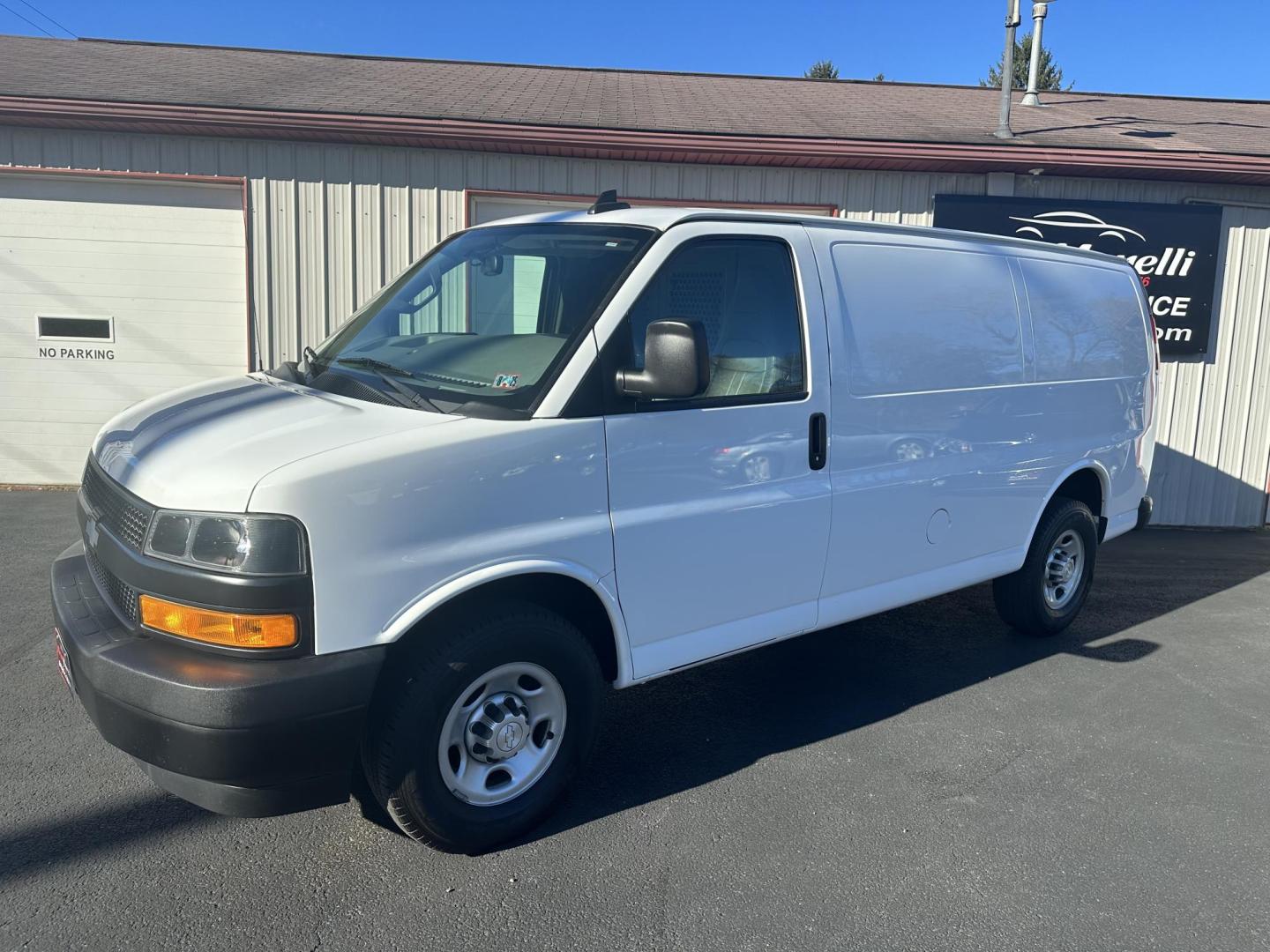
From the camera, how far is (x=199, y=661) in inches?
113

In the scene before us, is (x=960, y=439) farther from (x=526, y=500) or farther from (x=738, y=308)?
(x=526, y=500)

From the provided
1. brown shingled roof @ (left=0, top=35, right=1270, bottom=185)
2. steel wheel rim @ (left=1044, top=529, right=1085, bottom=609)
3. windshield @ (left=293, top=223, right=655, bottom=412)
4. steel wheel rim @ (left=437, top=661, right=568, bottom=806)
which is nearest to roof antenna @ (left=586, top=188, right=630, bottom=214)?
windshield @ (left=293, top=223, right=655, bottom=412)

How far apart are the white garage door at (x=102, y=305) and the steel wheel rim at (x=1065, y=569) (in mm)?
6668

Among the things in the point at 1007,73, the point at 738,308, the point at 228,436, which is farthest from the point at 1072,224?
the point at 228,436

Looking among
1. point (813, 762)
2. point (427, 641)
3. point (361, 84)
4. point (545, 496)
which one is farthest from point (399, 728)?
point (361, 84)

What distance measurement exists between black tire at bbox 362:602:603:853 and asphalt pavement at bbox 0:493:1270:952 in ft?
0.48

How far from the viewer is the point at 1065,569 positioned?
5879 millimetres

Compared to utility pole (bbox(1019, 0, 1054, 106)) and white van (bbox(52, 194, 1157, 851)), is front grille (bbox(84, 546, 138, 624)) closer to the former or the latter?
white van (bbox(52, 194, 1157, 851))

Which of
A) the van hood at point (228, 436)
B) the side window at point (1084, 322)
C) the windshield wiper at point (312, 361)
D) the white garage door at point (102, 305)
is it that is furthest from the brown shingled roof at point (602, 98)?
the van hood at point (228, 436)

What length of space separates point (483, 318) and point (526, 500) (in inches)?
41.6

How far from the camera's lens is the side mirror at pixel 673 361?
340cm

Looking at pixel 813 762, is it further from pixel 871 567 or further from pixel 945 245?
pixel 945 245

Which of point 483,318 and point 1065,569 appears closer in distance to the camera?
point 483,318

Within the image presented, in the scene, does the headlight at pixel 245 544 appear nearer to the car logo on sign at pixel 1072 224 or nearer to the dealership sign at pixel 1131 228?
the dealership sign at pixel 1131 228
